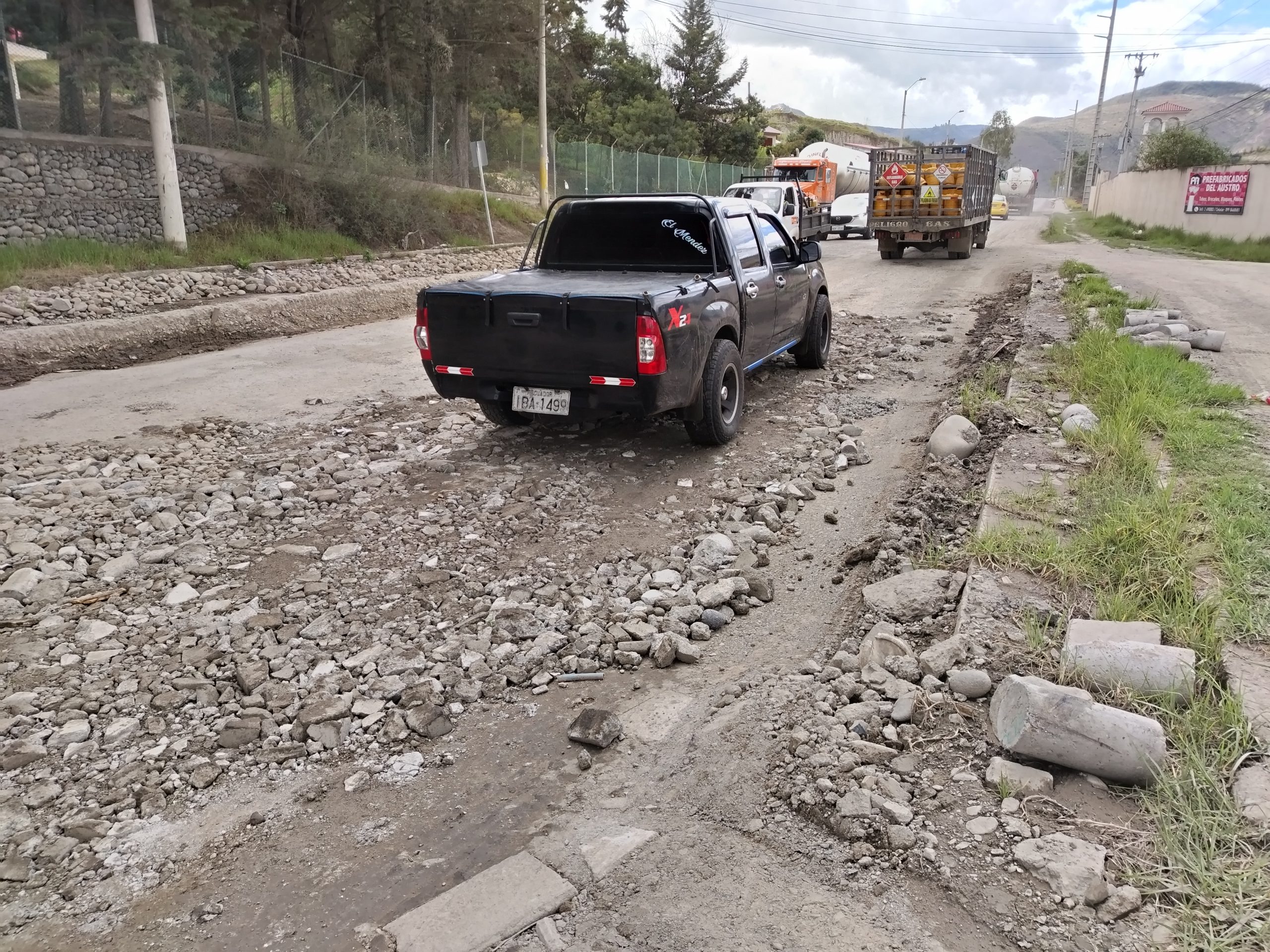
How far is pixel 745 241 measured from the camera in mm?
7629

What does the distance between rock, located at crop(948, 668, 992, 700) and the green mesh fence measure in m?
26.4

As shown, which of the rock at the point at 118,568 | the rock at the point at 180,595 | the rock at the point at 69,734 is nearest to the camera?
the rock at the point at 69,734

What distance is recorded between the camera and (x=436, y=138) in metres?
25.6

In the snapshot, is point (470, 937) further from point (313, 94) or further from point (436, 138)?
point (436, 138)

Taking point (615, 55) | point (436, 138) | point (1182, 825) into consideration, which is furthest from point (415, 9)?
point (615, 55)

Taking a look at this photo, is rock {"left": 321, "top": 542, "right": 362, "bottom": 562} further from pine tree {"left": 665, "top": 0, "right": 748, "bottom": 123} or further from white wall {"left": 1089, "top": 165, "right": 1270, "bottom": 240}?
pine tree {"left": 665, "top": 0, "right": 748, "bottom": 123}

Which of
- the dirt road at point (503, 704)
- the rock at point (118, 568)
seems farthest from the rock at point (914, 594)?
the rock at point (118, 568)

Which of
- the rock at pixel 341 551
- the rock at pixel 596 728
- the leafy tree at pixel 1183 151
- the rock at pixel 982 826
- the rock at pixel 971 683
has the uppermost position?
the leafy tree at pixel 1183 151

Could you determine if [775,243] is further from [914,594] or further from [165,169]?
[165,169]

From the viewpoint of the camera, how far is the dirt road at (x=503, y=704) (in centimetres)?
266

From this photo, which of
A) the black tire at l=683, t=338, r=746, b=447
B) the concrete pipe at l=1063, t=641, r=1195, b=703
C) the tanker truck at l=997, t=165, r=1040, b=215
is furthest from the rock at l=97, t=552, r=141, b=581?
the tanker truck at l=997, t=165, r=1040, b=215

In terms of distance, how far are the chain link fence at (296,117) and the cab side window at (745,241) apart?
10898 millimetres

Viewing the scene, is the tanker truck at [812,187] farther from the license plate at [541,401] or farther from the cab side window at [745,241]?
the license plate at [541,401]

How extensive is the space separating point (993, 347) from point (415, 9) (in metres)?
18.6
